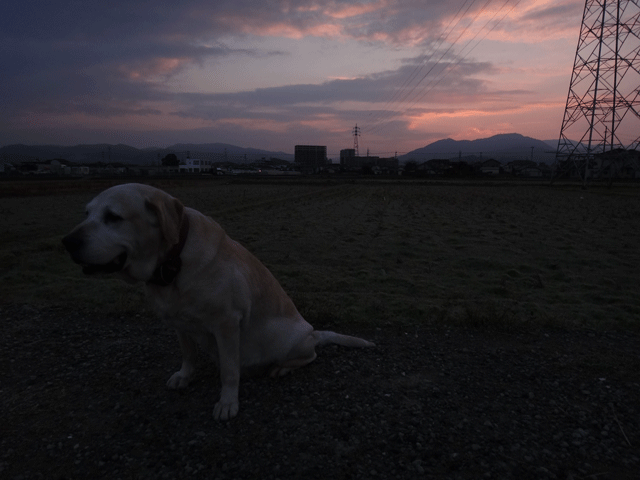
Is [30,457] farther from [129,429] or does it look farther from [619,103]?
[619,103]

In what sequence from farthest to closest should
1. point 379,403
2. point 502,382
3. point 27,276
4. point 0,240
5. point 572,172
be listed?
point 572,172
point 0,240
point 27,276
point 502,382
point 379,403

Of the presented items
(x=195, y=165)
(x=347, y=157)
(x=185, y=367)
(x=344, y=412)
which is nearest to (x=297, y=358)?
(x=344, y=412)

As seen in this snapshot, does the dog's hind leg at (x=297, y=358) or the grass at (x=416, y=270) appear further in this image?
the grass at (x=416, y=270)

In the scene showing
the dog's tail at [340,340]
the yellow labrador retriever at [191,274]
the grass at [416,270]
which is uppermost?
the yellow labrador retriever at [191,274]

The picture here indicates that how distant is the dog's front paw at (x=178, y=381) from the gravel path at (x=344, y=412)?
2.9 inches

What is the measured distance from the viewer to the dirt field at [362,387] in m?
2.48

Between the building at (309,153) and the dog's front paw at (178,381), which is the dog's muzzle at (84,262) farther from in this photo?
the building at (309,153)

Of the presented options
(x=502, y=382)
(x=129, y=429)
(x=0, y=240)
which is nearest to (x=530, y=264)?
(x=502, y=382)

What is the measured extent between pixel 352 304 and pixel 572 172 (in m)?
70.6

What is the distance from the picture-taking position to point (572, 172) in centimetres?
6325

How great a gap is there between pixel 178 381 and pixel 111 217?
1.53 metres

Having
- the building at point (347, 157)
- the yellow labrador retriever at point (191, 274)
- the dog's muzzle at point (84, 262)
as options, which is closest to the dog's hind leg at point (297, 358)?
A: the yellow labrador retriever at point (191, 274)

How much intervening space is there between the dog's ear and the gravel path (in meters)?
1.33

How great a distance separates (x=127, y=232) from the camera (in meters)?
2.56
